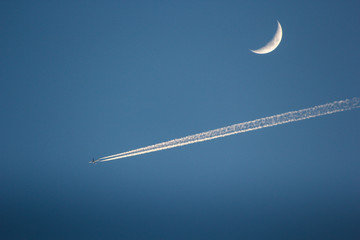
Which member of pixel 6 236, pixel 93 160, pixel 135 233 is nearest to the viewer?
pixel 93 160

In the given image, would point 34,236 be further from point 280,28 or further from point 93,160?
point 280,28

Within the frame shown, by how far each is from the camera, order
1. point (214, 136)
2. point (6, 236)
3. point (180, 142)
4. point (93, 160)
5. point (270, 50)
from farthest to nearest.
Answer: point (6, 236), point (93, 160), point (270, 50), point (180, 142), point (214, 136)

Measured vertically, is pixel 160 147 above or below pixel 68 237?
above

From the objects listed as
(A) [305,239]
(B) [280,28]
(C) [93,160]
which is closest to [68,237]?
(C) [93,160]

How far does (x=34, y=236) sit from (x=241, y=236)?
4443 cm

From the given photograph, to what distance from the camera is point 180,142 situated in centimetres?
3412

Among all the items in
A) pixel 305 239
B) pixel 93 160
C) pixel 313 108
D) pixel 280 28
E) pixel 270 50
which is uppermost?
pixel 280 28

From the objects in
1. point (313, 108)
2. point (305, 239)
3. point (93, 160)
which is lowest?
point (305, 239)

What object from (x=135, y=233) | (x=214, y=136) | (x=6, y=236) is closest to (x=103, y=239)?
(x=135, y=233)

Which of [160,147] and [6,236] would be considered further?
[6,236]

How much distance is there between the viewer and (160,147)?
1395 inches

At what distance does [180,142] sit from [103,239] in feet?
115

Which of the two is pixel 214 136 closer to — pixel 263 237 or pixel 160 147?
pixel 160 147

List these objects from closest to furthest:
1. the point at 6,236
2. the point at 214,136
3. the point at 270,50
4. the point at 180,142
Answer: the point at 214,136 < the point at 180,142 < the point at 270,50 < the point at 6,236
